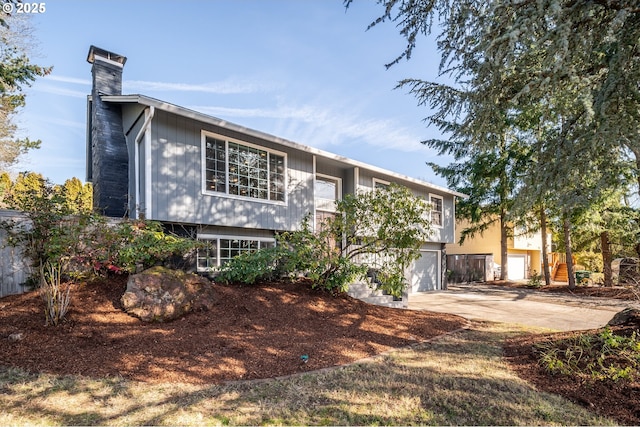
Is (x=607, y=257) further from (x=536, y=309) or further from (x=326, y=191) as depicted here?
(x=326, y=191)

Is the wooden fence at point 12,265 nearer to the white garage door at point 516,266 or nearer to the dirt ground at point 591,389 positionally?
the dirt ground at point 591,389

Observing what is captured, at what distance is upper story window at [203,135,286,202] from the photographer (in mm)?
8929

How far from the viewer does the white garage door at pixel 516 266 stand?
922 inches

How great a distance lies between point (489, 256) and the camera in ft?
69.2

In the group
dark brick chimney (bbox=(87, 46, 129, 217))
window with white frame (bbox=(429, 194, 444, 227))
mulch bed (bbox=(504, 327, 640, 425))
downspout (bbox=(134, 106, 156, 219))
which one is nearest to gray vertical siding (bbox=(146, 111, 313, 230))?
downspout (bbox=(134, 106, 156, 219))

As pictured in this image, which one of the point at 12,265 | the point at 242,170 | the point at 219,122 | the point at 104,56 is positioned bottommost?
the point at 12,265

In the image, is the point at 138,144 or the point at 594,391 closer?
the point at 594,391

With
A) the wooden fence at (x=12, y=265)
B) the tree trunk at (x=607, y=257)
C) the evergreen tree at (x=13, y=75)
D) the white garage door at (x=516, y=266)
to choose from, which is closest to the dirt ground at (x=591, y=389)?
the wooden fence at (x=12, y=265)

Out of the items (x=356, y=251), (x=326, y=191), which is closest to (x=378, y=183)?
(x=326, y=191)

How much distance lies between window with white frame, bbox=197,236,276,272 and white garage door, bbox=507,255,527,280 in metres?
19.9

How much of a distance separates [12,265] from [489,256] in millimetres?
21859

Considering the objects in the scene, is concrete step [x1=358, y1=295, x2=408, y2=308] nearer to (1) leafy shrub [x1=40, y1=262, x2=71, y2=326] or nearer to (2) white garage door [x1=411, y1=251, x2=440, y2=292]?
(2) white garage door [x1=411, y1=251, x2=440, y2=292]

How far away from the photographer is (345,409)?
3.23 metres

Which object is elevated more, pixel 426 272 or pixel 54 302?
pixel 54 302
